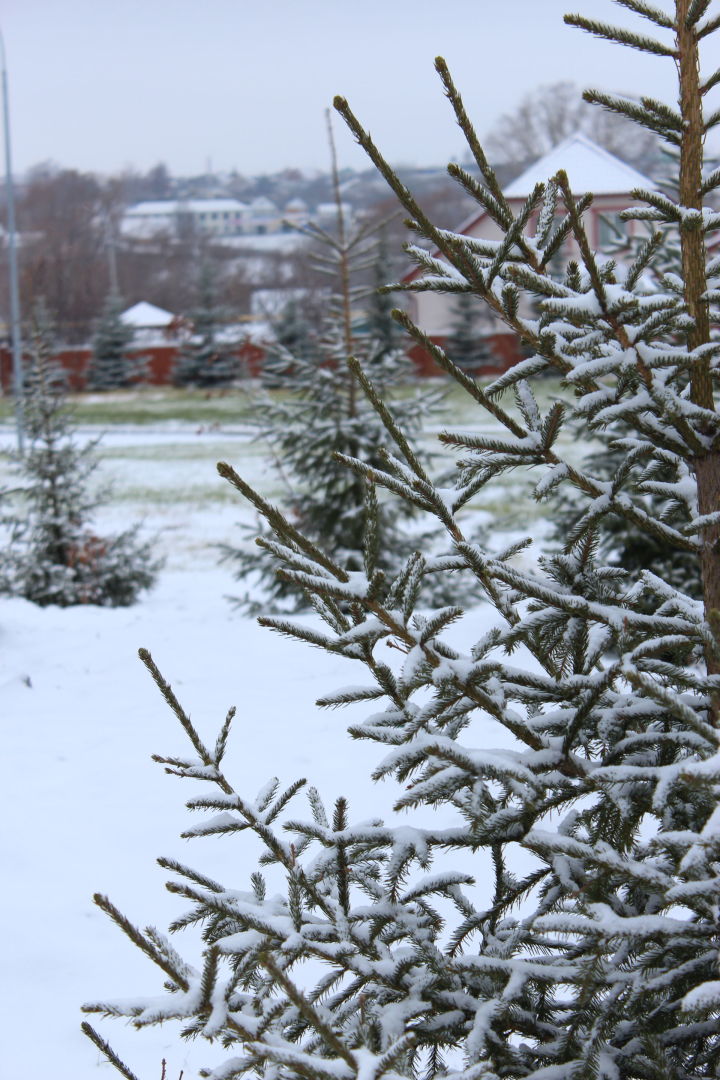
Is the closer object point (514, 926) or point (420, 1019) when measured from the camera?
point (420, 1019)

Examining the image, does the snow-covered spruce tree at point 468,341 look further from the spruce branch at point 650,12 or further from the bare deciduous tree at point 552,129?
the spruce branch at point 650,12

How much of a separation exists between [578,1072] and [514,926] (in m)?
0.54

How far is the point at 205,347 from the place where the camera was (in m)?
40.3

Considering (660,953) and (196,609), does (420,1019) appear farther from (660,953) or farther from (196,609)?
(196,609)

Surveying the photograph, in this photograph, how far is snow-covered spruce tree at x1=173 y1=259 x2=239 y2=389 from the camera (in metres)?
39.9

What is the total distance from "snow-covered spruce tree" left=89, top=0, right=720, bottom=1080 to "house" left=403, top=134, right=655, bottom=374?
20.3ft

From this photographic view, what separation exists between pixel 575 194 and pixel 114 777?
6.81m

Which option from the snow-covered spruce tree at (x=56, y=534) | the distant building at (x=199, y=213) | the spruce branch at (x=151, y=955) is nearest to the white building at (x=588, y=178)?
the snow-covered spruce tree at (x=56, y=534)

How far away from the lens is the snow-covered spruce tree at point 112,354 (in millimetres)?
41844

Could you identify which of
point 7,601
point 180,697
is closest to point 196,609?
point 7,601

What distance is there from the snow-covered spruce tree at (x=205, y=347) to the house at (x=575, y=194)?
764 centimetres

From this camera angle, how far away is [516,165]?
47562 millimetres

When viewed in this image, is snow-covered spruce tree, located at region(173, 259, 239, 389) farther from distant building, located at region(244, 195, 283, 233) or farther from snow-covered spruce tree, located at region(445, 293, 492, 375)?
distant building, located at region(244, 195, 283, 233)

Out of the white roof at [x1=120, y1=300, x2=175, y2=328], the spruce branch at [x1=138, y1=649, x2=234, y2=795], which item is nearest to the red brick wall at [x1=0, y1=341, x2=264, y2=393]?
the white roof at [x1=120, y1=300, x2=175, y2=328]
